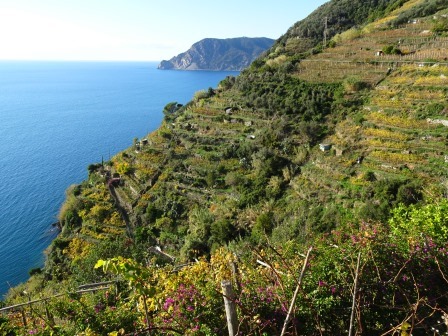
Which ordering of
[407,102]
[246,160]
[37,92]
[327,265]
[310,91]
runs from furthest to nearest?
1. [37,92]
2. [310,91]
3. [246,160]
4. [407,102]
5. [327,265]

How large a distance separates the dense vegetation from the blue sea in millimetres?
5317

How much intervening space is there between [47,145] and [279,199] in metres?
53.6

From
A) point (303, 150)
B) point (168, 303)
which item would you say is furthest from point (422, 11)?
point (168, 303)

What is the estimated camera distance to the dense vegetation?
197 inches

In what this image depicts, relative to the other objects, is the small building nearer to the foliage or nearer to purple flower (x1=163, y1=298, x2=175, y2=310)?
purple flower (x1=163, y1=298, x2=175, y2=310)

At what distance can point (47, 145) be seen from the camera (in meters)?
60.4

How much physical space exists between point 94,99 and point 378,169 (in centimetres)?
10355

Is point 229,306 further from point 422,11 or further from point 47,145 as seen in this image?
point 47,145

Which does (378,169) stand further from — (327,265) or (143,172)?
(143,172)

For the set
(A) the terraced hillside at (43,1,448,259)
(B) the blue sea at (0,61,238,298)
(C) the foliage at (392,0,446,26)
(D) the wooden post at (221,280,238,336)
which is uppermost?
(C) the foliage at (392,0,446,26)

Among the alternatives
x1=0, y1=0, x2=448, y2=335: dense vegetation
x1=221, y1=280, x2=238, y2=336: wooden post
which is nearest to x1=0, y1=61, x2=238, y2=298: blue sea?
x1=0, y1=0, x2=448, y2=335: dense vegetation

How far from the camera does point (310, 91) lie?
30.2 meters

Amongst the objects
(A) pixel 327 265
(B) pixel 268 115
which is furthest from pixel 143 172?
(A) pixel 327 265

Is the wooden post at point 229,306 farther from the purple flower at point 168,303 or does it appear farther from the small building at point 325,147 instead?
the small building at point 325,147
